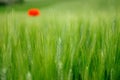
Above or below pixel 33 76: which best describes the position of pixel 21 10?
above

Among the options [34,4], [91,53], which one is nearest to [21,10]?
[34,4]

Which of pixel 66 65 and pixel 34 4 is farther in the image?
pixel 34 4

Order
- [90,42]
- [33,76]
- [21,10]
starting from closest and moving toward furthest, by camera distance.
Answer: [33,76] < [90,42] < [21,10]

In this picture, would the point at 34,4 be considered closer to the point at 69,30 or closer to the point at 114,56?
the point at 69,30

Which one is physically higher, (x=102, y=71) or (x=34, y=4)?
(x=34, y=4)

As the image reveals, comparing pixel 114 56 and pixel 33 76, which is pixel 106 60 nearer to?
pixel 114 56

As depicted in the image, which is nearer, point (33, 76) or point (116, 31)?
point (33, 76)

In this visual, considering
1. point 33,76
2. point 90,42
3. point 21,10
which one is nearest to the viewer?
point 33,76

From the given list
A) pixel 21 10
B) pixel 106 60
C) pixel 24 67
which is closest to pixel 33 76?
pixel 24 67
